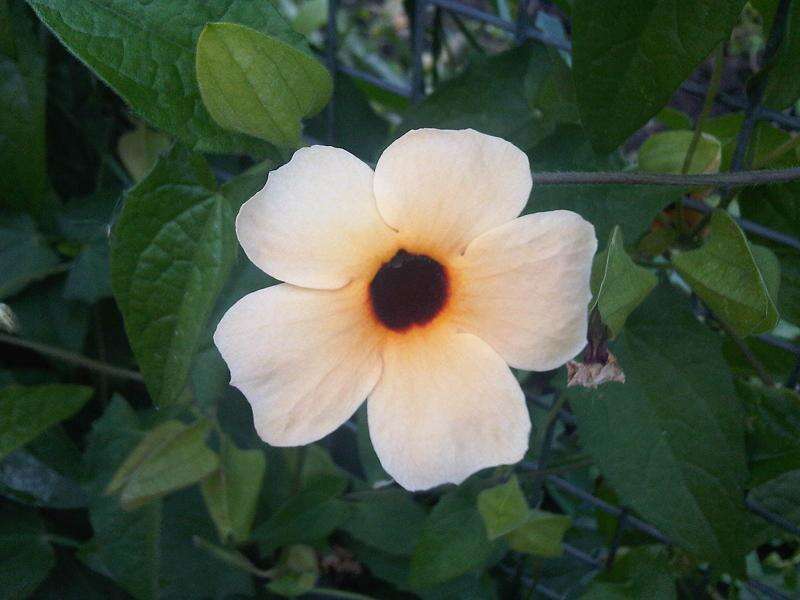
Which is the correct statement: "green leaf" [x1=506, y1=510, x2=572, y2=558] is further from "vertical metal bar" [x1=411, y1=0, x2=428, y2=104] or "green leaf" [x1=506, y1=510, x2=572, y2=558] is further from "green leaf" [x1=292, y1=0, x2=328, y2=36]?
"green leaf" [x1=292, y1=0, x2=328, y2=36]

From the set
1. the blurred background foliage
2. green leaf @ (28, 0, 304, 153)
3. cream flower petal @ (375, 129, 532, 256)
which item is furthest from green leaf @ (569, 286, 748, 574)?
green leaf @ (28, 0, 304, 153)

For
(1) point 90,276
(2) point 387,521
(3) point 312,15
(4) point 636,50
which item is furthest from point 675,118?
(1) point 90,276

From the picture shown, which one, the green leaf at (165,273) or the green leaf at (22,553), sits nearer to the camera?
the green leaf at (165,273)

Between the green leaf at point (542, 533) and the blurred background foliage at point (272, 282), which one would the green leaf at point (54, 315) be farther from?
the green leaf at point (542, 533)

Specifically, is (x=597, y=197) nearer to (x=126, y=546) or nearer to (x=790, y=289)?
(x=790, y=289)

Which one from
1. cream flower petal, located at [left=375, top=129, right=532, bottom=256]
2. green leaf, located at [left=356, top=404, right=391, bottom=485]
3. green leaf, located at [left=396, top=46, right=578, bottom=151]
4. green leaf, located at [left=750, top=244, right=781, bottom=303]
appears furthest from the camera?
green leaf, located at [left=356, top=404, right=391, bottom=485]

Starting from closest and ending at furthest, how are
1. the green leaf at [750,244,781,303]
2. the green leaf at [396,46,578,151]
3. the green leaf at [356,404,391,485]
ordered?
the green leaf at [750,244,781,303] < the green leaf at [396,46,578,151] < the green leaf at [356,404,391,485]

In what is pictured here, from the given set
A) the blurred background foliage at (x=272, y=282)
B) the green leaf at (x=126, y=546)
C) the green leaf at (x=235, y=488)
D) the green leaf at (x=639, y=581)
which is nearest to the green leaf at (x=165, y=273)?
the blurred background foliage at (x=272, y=282)
